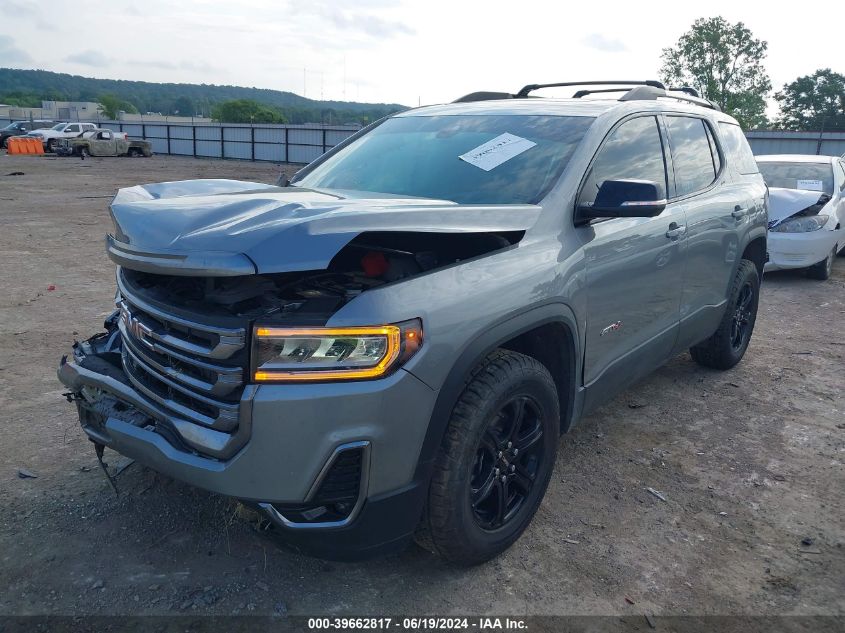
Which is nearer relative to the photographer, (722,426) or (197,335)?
(197,335)

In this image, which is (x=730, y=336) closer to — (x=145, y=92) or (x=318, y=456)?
(x=318, y=456)

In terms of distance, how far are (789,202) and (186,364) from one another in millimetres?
8531

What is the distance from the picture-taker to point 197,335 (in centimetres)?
238

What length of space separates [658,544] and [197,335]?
7.09ft

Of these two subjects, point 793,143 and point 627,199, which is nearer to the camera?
point 627,199

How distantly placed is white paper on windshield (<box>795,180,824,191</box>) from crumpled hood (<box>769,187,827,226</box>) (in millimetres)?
298

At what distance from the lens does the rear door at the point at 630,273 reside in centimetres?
326

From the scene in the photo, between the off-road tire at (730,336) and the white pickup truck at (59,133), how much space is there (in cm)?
4038

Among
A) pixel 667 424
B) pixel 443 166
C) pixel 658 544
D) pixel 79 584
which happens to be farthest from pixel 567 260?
pixel 79 584

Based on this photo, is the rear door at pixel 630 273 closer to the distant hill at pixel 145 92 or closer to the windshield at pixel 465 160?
the windshield at pixel 465 160

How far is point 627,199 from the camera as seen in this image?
297cm

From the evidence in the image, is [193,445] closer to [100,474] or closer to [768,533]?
[100,474]

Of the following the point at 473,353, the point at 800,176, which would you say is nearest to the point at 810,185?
the point at 800,176

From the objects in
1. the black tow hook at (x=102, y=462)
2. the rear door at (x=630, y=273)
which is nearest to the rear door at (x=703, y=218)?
the rear door at (x=630, y=273)
